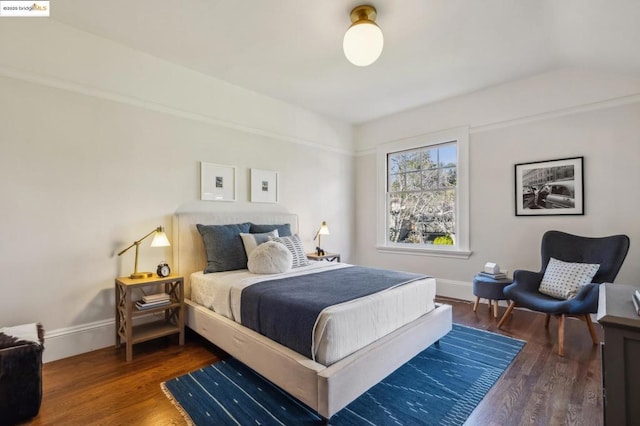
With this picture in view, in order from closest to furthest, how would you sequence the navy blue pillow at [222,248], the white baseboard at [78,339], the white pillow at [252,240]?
the white baseboard at [78,339], the navy blue pillow at [222,248], the white pillow at [252,240]

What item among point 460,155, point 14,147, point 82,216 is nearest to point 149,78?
point 14,147

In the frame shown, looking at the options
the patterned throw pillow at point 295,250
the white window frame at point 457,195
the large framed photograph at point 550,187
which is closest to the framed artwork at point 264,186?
the patterned throw pillow at point 295,250

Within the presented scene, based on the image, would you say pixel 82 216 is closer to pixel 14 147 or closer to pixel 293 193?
pixel 14 147

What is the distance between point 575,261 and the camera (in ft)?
9.78

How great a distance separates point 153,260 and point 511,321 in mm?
A: 3837

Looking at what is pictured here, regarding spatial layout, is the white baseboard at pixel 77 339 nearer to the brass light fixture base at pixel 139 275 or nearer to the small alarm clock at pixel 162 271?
the brass light fixture base at pixel 139 275

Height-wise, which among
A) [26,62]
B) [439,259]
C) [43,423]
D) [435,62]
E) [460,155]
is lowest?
[43,423]

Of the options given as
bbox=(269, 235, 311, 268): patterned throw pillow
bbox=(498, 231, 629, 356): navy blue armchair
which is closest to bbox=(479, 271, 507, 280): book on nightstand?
bbox=(498, 231, 629, 356): navy blue armchair

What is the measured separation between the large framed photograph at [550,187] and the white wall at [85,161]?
3561 mm

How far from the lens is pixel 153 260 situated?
297 cm

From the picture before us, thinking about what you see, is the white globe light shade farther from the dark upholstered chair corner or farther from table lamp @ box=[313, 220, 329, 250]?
the dark upholstered chair corner

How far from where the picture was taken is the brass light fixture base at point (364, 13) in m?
2.28

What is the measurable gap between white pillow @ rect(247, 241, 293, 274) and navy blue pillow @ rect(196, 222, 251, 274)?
0.71ft

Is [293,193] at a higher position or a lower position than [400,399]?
higher
